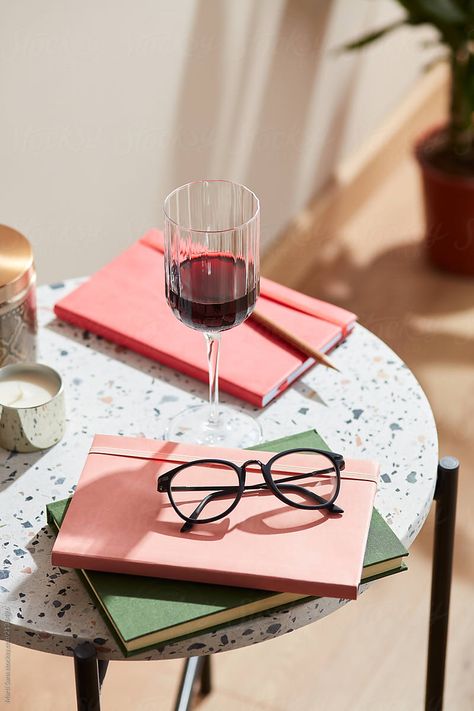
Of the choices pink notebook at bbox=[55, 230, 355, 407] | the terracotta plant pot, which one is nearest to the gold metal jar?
pink notebook at bbox=[55, 230, 355, 407]

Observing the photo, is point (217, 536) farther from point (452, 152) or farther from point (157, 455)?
point (452, 152)

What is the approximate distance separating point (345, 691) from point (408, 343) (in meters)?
0.90

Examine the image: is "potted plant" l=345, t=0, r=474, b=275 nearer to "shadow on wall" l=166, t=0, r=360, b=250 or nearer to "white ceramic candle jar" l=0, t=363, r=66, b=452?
"shadow on wall" l=166, t=0, r=360, b=250

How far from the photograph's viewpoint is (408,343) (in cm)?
217

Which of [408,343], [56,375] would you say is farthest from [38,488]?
[408,343]

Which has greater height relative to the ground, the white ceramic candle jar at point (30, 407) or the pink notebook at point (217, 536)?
the pink notebook at point (217, 536)

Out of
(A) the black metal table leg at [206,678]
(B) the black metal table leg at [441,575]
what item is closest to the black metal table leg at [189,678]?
(A) the black metal table leg at [206,678]

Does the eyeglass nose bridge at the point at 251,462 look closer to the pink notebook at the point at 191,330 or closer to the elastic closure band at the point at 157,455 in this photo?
the elastic closure band at the point at 157,455

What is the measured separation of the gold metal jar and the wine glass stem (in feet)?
0.62

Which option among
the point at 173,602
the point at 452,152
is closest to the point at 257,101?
the point at 452,152

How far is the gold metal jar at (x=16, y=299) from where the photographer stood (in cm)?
97

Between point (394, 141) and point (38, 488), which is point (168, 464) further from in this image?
point (394, 141)

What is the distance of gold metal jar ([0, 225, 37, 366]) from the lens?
3.17 ft

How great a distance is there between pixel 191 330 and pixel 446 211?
1.39m
